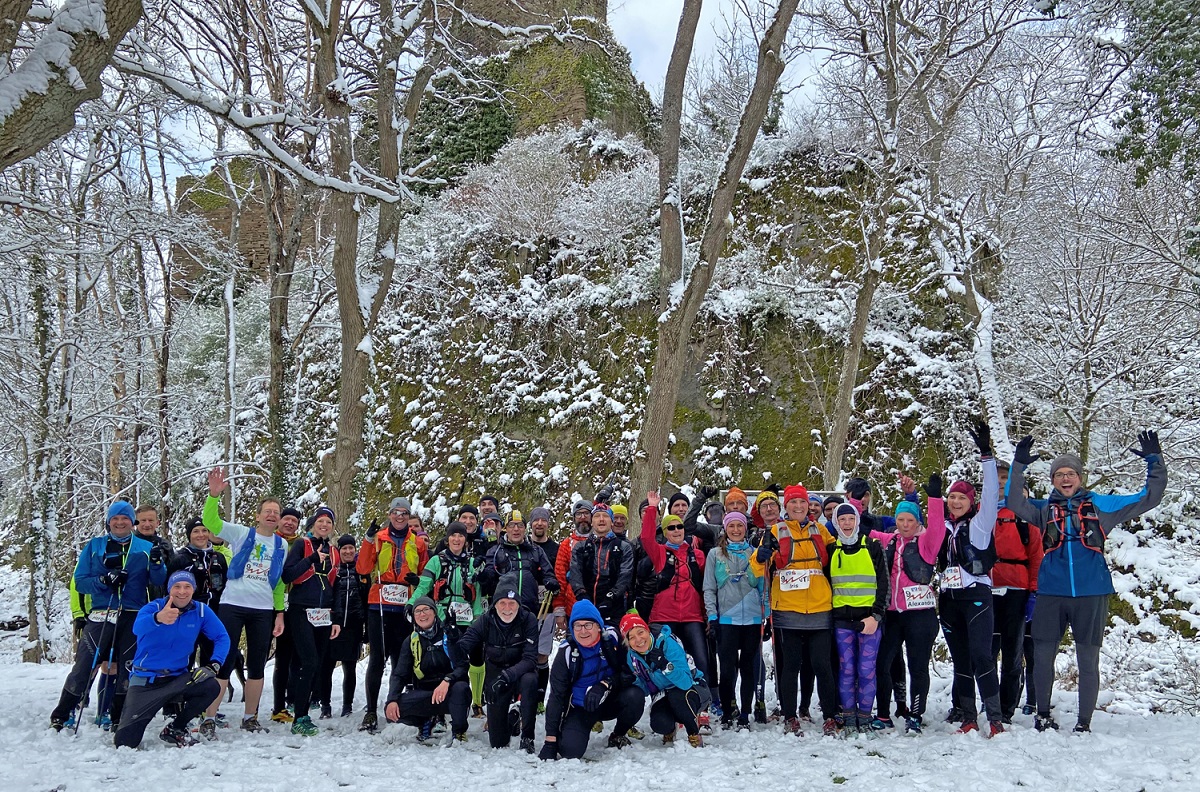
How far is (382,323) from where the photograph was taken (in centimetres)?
1880

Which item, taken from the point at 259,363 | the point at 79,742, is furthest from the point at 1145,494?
the point at 259,363

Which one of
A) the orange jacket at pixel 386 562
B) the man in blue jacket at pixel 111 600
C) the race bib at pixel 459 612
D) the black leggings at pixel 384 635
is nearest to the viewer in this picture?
the man in blue jacket at pixel 111 600

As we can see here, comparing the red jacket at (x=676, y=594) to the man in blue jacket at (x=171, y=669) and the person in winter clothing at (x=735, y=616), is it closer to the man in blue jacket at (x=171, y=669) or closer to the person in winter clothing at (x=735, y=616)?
the person in winter clothing at (x=735, y=616)

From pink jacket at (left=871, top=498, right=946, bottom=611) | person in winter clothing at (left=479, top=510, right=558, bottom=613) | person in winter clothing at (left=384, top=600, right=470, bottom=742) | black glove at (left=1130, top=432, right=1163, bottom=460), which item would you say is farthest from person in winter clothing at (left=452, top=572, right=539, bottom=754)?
black glove at (left=1130, top=432, right=1163, bottom=460)

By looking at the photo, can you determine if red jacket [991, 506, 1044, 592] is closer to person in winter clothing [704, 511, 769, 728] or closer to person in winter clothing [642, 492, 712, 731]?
person in winter clothing [704, 511, 769, 728]

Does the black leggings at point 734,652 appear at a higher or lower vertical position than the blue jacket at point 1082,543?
lower

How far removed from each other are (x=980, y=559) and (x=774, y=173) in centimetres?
1102

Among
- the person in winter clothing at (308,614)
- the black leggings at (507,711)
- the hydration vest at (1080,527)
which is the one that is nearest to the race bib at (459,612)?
the black leggings at (507,711)

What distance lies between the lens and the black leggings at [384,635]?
20.8 ft

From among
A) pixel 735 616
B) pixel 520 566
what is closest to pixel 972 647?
pixel 735 616

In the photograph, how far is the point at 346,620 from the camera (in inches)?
252

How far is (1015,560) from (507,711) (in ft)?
12.5

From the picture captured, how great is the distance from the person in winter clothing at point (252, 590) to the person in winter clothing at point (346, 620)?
0.45m

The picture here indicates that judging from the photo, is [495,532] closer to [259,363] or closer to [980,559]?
[980,559]
